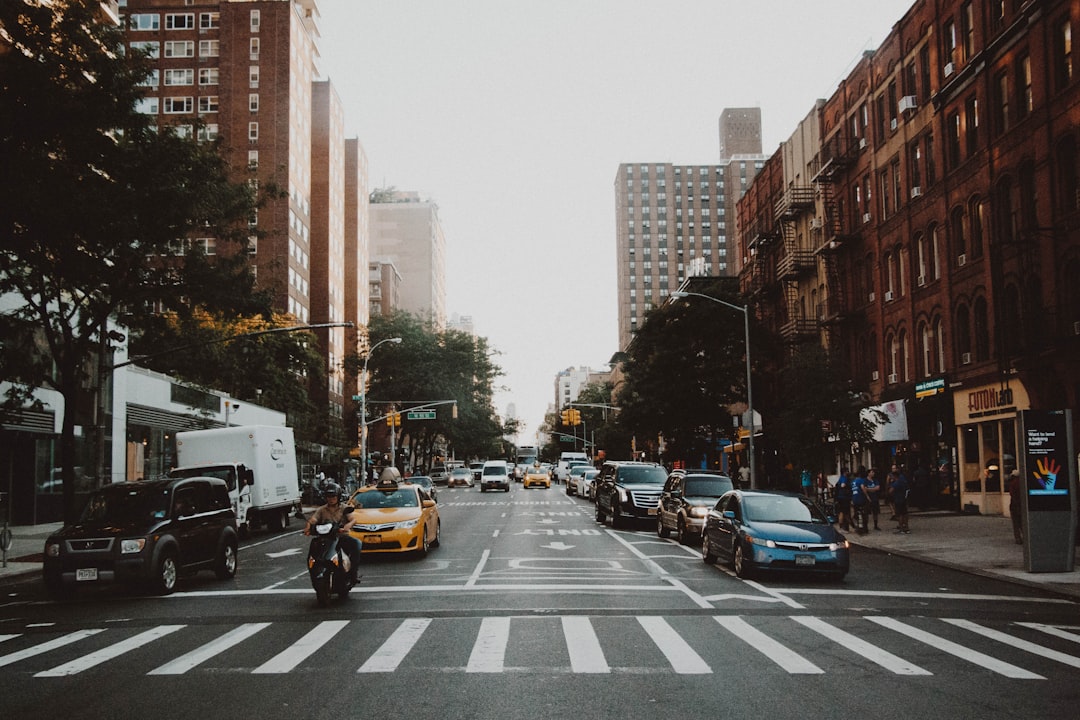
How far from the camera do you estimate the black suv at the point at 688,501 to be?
75.5ft

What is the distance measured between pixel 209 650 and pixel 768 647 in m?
5.74

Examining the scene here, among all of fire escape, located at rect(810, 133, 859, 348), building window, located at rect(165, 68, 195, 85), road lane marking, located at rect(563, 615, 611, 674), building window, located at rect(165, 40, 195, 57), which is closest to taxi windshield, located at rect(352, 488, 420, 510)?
road lane marking, located at rect(563, 615, 611, 674)

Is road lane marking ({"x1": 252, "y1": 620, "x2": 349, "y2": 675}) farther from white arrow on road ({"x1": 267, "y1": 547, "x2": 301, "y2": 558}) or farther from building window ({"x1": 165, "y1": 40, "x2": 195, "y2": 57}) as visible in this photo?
building window ({"x1": 165, "y1": 40, "x2": 195, "y2": 57})

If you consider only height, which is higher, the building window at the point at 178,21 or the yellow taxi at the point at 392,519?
the building window at the point at 178,21

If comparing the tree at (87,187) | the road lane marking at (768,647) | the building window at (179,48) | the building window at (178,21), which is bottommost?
the road lane marking at (768,647)

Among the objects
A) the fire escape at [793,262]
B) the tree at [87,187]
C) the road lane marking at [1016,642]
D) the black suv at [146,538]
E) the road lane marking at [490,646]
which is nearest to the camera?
the road lane marking at [490,646]

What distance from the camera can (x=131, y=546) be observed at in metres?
14.7

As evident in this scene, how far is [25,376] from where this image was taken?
22.4 meters

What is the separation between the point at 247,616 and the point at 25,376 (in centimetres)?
1296

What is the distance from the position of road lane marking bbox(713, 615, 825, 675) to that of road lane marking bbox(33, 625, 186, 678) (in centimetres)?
648

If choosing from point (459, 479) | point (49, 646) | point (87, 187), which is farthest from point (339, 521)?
point (459, 479)

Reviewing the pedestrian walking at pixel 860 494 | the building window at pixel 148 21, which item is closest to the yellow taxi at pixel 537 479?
the pedestrian walking at pixel 860 494

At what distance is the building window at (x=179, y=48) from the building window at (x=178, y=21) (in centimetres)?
122

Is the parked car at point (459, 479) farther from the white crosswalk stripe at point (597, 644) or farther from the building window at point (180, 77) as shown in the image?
the white crosswalk stripe at point (597, 644)
